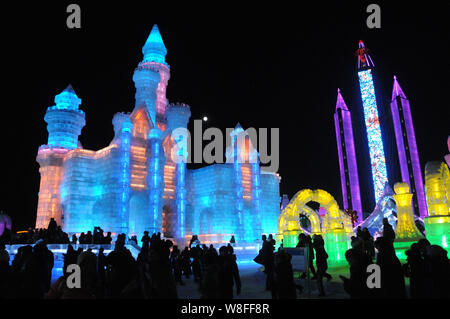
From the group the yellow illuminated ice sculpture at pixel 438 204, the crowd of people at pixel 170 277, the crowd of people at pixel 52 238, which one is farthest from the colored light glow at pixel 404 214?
the crowd of people at pixel 52 238

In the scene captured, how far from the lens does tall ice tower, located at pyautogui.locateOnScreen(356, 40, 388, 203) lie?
138 feet

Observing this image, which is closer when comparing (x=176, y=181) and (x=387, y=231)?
(x=387, y=231)

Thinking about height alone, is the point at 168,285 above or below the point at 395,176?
below

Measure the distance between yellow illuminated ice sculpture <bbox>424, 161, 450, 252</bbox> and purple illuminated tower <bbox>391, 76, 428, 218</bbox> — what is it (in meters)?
25.1

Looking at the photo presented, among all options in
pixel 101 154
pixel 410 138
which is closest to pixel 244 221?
pixel 101 154

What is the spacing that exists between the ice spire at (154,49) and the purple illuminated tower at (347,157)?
23.4 m

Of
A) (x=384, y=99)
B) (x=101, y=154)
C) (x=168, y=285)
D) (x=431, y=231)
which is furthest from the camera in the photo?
(x=384, y=99)

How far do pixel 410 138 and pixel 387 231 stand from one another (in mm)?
31621

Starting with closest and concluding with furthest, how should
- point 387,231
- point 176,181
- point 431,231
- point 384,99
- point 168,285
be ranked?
point 168,285, point 387,231, point 431,231, point 176,181, point 384,99

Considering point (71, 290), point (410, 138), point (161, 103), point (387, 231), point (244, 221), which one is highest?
point (161, 103)

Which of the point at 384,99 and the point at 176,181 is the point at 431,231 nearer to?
the point at 176,181

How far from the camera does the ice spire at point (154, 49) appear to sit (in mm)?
41438

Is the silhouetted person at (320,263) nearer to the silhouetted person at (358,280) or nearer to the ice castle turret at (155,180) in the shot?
the silhouetted person at (358,280)

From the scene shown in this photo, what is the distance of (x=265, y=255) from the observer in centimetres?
974
